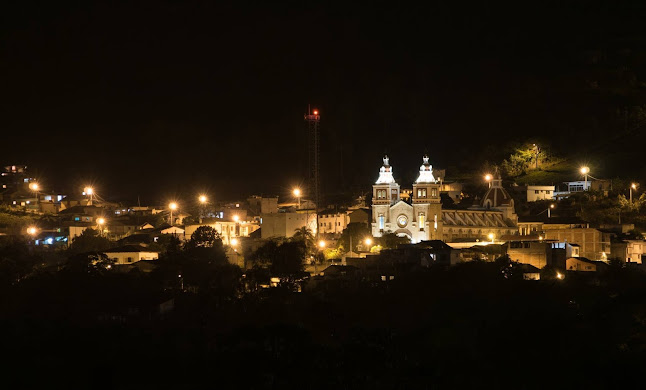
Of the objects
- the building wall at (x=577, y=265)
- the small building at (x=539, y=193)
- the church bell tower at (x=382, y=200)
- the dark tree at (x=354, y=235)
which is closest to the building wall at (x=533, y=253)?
the building wall at (x=577, y=265)

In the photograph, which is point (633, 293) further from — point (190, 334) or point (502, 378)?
point (190, 334)

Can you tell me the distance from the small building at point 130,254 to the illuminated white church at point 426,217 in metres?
10.8

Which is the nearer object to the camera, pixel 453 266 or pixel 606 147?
pixel 453 266

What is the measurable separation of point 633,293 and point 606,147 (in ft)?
104

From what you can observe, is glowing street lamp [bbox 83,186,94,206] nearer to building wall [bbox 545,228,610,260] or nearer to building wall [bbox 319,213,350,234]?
building wall [bbox 319,213,350,234]

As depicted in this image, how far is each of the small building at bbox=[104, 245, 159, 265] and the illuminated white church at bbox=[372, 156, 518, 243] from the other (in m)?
10.8

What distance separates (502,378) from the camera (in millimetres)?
27828

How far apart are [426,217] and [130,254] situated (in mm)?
13785

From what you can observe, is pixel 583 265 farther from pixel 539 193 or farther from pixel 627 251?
pixel 539 193

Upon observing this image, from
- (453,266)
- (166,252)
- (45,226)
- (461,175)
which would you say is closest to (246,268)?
(166,252)

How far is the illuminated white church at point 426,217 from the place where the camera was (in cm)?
4678

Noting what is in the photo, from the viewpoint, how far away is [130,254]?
4319 cm

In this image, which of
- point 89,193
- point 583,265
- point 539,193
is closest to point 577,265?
point 583,265

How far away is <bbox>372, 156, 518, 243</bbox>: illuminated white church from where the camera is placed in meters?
46.8
